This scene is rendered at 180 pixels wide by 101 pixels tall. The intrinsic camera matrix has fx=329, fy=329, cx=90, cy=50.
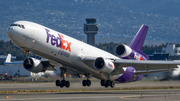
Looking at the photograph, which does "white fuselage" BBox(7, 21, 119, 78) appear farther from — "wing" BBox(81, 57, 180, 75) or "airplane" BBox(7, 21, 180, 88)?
"wing" BBox(81, 57, 180, 75)

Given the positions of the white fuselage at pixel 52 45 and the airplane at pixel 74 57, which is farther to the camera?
the airplane at pixel 74 57

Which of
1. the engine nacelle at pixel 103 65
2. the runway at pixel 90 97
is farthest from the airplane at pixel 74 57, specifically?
the runway at pixel 90 97

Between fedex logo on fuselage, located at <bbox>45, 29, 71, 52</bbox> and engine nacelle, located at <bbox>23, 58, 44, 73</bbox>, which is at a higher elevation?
fedex logo on fuselage, located at <bbox>45, 29, 71, 52</bbox>

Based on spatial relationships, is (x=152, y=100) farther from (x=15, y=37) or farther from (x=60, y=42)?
(x=15, y=37)

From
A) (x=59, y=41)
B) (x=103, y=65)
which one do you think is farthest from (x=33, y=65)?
(x=103, y=65)

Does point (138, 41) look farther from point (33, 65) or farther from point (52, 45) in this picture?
point (52, 45)

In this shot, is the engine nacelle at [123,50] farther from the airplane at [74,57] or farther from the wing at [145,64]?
the wing at [145,64]

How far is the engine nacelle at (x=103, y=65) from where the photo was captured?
136 ft

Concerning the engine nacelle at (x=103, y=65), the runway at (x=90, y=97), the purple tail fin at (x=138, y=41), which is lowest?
the runway at (x=90, y=97)

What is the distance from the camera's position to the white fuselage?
35.8m

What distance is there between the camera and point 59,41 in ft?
127

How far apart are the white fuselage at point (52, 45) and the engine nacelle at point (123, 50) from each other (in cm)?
493

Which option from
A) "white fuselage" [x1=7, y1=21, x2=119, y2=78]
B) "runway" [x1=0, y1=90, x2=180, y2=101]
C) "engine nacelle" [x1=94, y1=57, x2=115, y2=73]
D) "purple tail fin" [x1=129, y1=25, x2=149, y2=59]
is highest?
"purple tail fin" [x1=129, y1=25, x2=149, y2=59]

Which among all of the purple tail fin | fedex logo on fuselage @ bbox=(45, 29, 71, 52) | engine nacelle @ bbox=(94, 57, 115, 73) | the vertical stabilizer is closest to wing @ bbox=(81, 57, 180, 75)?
engine nacelle @ bbox=(94, 57, 115, 73)
